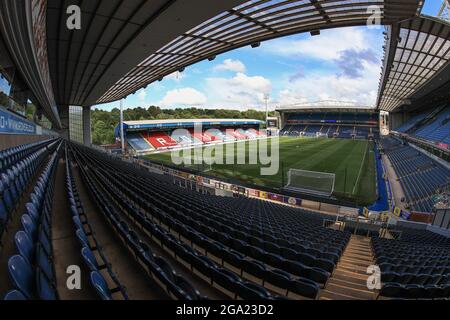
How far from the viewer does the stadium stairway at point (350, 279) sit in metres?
4.76

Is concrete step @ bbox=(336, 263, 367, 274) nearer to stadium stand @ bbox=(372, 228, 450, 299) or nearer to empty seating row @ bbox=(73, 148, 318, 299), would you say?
stadium stand @ bbox=(372, 228, 450, 299)

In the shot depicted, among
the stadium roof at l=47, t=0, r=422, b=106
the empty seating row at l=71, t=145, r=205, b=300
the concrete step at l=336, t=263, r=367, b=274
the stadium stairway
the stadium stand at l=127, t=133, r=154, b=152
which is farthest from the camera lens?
the stadium stand at l=127, t=133, r=154, b=152

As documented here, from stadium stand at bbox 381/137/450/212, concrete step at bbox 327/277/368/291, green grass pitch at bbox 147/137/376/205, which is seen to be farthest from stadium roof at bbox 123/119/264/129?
concrete step at bbox 327/277/368/291

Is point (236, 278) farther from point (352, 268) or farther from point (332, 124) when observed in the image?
point (332, 124)

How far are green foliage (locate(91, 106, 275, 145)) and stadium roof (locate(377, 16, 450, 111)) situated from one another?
184ft

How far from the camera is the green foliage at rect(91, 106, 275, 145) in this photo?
208 ft

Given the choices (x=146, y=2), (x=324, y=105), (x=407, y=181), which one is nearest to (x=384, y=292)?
(x=146, y=2)

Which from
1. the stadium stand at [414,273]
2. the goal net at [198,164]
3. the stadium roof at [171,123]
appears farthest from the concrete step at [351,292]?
the stadium roof at [171,123]

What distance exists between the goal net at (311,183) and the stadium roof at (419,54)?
415 inches

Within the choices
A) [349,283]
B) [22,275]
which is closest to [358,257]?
[349,283]

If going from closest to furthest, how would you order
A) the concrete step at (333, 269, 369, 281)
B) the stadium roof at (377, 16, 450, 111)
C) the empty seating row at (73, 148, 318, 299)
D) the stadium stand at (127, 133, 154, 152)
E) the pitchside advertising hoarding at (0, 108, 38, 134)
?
the empty seating row at (73, 148, 318, 299), the concrete step at (333, 269, 369, 281), the pitchside advertising hoarding at (0, 108, 38, 134), the stadium roof at (377, 16, 450, 111), the stadium stand at (127, 133, 154, 152)

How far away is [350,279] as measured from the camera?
5.62 metres
